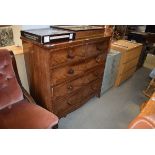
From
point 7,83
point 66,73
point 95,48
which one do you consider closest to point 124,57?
point 95,48

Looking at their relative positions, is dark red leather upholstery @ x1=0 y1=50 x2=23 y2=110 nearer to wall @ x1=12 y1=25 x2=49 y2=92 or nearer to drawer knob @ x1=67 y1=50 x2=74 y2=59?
wall @ x1=12 y1=25 x2=49 y2=92

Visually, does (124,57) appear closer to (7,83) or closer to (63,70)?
(63,70)

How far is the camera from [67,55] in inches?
59.8

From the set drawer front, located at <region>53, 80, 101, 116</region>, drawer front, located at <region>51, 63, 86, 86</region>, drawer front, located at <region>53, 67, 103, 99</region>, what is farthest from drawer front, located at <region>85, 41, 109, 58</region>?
drawer front, located at <region>53, 80, 101, 116</region>

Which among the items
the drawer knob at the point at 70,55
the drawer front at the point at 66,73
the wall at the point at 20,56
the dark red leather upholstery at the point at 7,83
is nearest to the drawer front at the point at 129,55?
the drawer front at the point at 66,73

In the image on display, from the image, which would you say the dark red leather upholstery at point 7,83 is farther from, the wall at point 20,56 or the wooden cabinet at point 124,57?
the wooden cabinet at point 124,57

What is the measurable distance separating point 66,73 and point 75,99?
488 mm

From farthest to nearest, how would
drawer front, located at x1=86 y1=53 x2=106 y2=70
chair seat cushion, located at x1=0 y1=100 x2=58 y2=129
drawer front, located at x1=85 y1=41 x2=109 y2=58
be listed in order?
drawer front, located at x1=86 y1=53 x2=106 y2=70 < drawer front, located at x1=85 y1=41 x2=109 y2=58 < chair seat cushion, located at x1=0 y1=100 x2=58 y2=129

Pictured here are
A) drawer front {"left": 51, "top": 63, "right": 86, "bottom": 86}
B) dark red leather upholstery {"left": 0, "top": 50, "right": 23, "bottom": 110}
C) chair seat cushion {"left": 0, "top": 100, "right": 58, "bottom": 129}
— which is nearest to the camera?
chair seat cushion {"left": 0, "top": 100, "right": 58, "bottom": 129}

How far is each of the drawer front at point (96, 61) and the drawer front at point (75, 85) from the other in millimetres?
93

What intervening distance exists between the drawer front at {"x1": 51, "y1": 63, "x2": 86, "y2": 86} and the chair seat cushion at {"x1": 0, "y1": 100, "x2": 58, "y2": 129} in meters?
0.33

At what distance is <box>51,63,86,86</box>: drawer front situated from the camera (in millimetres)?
1510

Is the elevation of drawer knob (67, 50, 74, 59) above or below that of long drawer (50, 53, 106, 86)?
above
